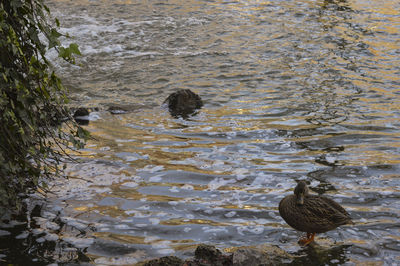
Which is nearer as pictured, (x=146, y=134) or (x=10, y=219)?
(x=10, y=219)

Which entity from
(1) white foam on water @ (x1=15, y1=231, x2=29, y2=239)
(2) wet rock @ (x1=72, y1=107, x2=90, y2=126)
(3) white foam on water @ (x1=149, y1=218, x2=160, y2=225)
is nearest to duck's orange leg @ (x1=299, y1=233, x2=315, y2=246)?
(3) white foam on water @ (x1=149, y1=218, x2=160, y2=225)

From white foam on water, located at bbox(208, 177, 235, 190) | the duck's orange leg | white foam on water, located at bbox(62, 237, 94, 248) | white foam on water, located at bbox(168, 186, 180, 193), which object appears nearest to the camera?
white foam on water, located at bbox(62, 237, 94, 248)

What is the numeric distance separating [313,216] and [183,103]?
6.13m

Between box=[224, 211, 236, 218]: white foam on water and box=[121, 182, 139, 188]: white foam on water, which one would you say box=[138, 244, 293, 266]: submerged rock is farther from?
box=[121, 182, 139, 188]: white foam on water

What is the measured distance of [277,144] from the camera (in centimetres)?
1030

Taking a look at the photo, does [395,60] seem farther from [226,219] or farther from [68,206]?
[68,206]

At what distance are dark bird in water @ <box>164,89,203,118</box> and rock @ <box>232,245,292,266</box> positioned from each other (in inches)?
237

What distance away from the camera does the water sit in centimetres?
704

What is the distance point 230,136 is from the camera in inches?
424

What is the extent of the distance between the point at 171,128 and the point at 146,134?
0.64 m

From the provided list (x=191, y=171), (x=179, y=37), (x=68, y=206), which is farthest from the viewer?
(x=179, y=37)

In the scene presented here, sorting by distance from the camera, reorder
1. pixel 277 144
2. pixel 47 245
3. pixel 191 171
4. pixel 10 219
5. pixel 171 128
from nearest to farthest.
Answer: pixel 47 245
pixel 10 219
pixel 191 171
pixel 277 144
pixel 171 128

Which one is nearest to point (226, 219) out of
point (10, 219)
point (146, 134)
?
point (10, 219)

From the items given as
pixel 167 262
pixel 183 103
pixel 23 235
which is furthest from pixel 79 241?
pixel 183 103
